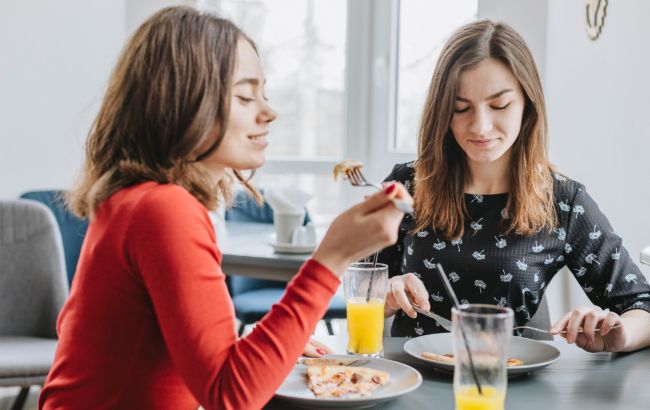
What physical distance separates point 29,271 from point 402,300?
67.6 inches

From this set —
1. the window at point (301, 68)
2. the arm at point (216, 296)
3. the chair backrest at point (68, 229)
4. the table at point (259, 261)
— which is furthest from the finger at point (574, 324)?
the window at point (301, 68)

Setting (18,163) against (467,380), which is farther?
(18,163)

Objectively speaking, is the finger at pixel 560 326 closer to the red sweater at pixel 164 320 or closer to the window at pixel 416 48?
the red sweater at pixel 164 320

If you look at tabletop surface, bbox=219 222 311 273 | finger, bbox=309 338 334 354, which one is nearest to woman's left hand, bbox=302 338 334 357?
finger, bbox=309 338 334 354

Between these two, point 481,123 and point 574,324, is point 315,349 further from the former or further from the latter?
point 481,123

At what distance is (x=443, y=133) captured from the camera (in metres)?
1.84

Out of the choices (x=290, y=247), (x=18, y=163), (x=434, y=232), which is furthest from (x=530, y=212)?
(x=18, y=163)

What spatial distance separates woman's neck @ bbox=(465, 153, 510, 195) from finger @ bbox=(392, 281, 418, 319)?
0.42 m

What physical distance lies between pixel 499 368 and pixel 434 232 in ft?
2.95

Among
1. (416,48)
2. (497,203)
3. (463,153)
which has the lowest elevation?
(497,203)

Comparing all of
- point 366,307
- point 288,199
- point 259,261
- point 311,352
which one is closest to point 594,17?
point 288,199

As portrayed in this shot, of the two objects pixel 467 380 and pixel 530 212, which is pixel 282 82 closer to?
pixel 530 212

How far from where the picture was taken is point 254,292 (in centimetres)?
359

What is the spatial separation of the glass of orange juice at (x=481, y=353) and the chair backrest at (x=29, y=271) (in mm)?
2045
